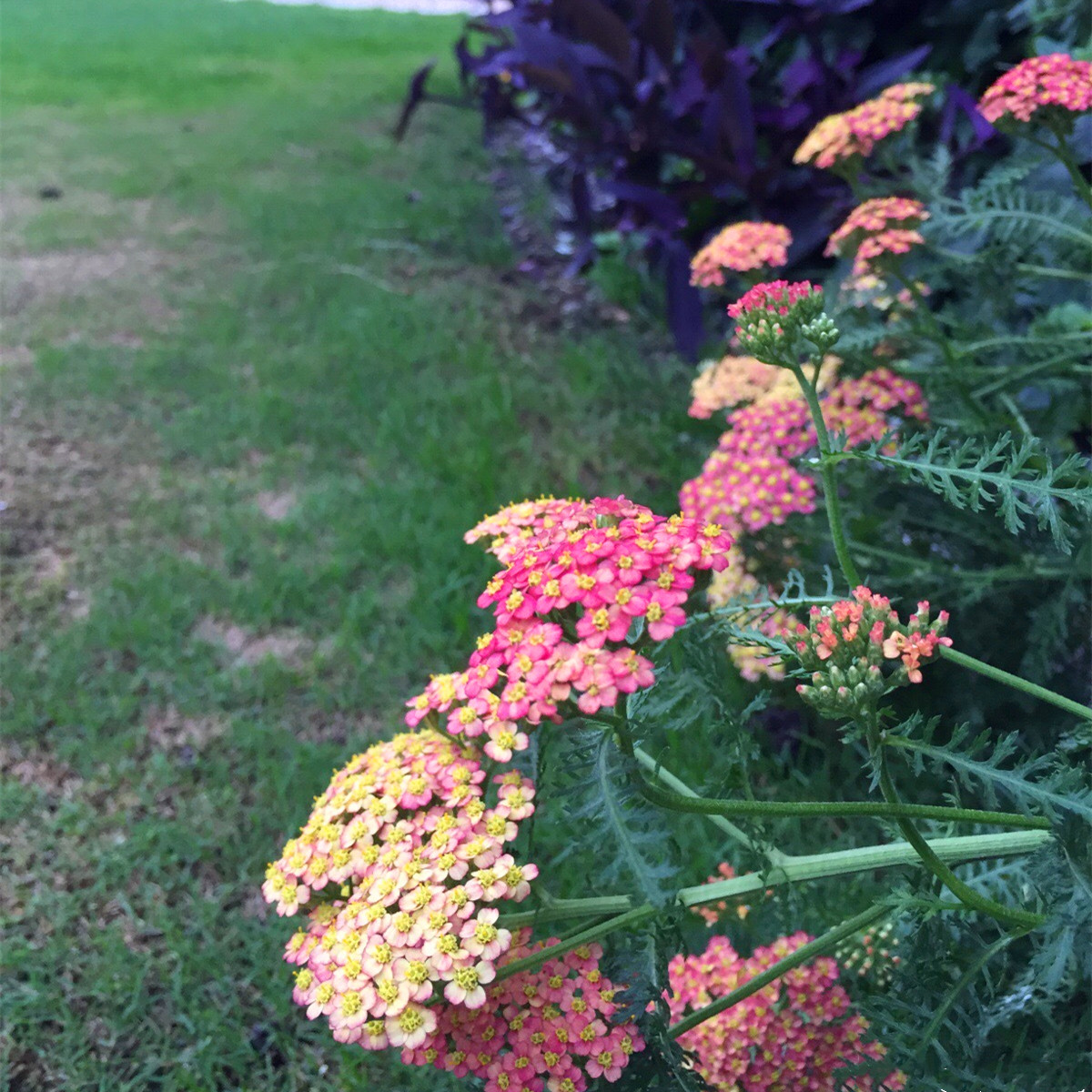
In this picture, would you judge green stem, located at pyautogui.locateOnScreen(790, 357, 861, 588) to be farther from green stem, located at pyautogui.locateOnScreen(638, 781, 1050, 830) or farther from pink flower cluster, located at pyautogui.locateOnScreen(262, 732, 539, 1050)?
pink flower cluster, located at pyautogui.locateOnScreen(262, 732, 539, 1050)

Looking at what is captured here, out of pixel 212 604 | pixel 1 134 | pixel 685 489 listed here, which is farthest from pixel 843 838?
pixel 1 134

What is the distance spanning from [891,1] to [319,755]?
125 inches

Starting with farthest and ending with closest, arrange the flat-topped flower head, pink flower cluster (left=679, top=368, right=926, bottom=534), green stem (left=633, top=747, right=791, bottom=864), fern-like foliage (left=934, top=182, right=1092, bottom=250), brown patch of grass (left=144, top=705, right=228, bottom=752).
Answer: brown patch of grass (left=144, top=705, right=228, bottom=752) < the flat-topped flower head < pink flower cluster (left=679, top=368, right=926, bottom=534) < fern-like foliage (left=934, top=182, right=1092, bottom=250) < green stem (left=633, top=747, right=791, bottom=864)

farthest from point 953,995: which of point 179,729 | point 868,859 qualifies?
point 179,729

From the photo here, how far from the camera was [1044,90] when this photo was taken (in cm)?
151

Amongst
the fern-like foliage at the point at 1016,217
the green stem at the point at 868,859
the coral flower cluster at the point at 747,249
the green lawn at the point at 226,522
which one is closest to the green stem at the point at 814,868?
the green stem at the point at 868,859

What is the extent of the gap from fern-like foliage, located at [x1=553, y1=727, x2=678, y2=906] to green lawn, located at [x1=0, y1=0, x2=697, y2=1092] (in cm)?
91

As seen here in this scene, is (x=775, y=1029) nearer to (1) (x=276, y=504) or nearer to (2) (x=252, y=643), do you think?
(2) (x=252, y=643)

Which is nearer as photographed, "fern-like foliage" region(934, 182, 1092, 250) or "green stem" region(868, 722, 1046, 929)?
"green stem" region(868, 722, 1046, 929)

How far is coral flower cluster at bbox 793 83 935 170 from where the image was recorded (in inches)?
72.3

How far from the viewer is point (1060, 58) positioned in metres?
1.53

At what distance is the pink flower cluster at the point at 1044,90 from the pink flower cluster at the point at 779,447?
0.49 metres

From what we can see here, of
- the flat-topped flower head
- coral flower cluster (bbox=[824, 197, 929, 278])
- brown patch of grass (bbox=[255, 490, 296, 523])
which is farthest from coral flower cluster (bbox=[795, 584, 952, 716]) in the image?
brown patch of grass (bbox=[255, 490, 296, 523])

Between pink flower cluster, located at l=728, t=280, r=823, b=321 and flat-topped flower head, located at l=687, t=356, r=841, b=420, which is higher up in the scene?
pink flower cluster, located at l=728, t=280, r=823, b=321
